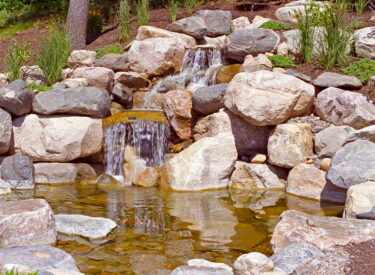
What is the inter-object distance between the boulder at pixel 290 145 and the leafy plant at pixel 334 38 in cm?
199

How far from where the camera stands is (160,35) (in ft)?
43.7

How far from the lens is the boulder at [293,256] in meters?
5.28

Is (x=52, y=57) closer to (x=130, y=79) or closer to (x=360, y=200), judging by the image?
(x=130, y=79)

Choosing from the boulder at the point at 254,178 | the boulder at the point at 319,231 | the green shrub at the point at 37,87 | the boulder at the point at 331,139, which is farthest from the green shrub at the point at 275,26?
the boulder at the point at 319,231

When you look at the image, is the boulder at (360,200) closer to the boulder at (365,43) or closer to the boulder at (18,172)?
the boulder at (365,43)

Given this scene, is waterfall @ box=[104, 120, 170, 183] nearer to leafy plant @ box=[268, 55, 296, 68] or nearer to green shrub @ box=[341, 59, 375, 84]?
leafy plant @ box=[268, 55, 296, 68]

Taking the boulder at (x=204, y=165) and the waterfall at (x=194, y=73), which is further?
the waterfall at (x=194, y=73)

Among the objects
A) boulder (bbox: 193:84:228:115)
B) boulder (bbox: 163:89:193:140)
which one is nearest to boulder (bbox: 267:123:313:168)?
boulder (bbox: 193:84:228:115)

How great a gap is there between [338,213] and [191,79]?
542 cm

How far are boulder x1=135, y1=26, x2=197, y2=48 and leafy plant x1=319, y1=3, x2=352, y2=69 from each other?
3577 mm

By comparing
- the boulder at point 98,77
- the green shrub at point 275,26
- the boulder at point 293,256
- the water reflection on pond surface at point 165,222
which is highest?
the green shrub at point 275,26

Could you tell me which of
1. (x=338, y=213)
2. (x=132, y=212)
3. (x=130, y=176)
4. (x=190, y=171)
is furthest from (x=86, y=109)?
(x=338, y=213)

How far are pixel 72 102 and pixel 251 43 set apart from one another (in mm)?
4172

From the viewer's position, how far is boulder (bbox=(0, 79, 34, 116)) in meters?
9.57
